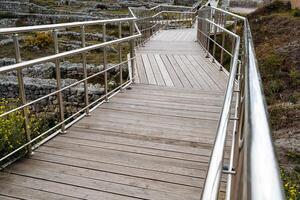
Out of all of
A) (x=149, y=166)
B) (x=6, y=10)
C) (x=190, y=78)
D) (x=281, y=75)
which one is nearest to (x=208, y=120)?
(x=149, y=166)

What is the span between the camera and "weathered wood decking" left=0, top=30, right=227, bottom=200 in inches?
102

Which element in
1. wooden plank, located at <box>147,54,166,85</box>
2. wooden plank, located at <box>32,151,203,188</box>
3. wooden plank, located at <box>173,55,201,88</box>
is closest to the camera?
wooden plank, located at <box>32,151,203,188</box>

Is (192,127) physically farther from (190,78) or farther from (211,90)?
(190,78)

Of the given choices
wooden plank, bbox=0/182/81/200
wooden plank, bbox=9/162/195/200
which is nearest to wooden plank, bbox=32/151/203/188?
wooden plank, bbox=9/162/195/200

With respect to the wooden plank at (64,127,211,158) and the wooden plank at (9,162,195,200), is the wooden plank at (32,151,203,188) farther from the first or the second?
the wooden plank at (64,127,211,158)

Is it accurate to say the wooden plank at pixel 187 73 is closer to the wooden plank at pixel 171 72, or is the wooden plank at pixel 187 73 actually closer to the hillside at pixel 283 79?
the wooden plank at pixel 171 72

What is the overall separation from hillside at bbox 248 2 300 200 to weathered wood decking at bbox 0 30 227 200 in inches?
33.5

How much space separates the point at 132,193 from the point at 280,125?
4.28 metres

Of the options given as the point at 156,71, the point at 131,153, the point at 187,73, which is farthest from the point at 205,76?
the point at 131,153

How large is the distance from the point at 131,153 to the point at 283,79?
629cm

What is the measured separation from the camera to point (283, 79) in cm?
840

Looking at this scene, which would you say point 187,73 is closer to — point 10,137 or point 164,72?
point 164,72

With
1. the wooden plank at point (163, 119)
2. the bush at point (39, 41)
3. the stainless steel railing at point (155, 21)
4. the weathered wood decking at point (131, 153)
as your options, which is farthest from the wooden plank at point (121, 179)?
the bush at point (39, 41)

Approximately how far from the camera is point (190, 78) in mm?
6434
